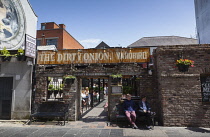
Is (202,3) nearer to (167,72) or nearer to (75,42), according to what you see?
(167,72)

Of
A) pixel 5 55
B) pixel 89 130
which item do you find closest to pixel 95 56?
pixel 89 130

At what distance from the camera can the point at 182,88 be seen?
22.1 feet

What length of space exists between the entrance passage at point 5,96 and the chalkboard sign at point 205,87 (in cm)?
972

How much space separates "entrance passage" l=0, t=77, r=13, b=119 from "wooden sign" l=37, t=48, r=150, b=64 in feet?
6.65

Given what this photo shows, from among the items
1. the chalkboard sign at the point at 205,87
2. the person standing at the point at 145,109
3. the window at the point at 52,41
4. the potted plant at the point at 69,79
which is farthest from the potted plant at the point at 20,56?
the window at the point at 52,41

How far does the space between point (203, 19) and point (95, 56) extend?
12.7 metres

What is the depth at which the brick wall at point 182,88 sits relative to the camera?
6582 millimetres

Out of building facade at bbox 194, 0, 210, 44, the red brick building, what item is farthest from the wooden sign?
the red brick building

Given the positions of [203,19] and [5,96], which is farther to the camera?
[203,19]

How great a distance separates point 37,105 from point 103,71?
13.0 ft

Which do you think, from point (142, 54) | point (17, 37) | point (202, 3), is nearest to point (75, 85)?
point (142, 54)

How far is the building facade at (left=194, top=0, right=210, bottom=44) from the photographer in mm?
13695

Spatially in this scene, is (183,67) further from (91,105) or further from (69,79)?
(91,105)

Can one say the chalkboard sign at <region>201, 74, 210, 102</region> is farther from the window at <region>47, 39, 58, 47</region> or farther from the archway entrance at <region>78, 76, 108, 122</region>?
the window at <region>47, 39, 58, 47</region>
